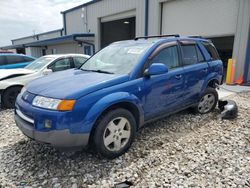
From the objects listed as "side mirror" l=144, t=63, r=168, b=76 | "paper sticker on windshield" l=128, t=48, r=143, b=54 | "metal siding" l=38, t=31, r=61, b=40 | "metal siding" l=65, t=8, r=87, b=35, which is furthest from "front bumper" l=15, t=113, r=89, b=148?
"metal siding" l=38, t=31, r=61, b=40

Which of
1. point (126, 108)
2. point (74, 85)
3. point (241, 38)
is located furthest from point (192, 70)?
point (241, 38)

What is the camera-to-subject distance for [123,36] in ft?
73.2

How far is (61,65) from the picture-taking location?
714 cm

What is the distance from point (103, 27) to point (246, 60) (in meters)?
12.5

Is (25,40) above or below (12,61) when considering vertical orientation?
above

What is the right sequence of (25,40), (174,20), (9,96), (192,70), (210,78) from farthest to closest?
(25,40) < (174,20) < (9,96) < (210,78) < (192,70)

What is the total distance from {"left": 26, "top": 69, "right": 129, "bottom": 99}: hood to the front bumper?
459 mm

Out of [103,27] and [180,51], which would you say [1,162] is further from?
[103,27]

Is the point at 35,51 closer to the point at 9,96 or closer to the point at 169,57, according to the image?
the point at 9,96

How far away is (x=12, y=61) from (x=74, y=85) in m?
7.93

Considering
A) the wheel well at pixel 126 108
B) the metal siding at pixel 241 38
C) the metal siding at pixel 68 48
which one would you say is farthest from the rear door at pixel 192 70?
the metal siding at pixel 68 48

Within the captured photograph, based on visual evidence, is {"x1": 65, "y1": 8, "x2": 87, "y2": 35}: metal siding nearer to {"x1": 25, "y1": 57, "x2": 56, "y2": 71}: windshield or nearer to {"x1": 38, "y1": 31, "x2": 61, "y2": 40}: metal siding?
{"x1": 38, "y1": 31, "x2": 61, "y2": 40}: metal siding

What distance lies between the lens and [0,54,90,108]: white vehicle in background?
6.00 metres

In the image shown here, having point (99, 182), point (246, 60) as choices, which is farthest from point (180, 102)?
point (246, 60)
